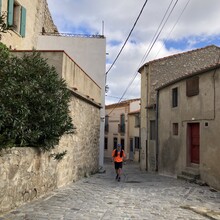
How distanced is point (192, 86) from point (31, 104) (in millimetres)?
8433

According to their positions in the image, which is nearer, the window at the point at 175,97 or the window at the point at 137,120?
the window at the point at 175,97

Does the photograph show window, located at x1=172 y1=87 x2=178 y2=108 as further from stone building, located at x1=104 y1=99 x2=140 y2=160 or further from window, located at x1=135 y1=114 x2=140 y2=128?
stone building, located at x1=104 y1=99 x2=140 y2=160

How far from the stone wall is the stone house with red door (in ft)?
14.3

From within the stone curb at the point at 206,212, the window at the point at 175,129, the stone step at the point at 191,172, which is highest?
the window at the point at 175,129

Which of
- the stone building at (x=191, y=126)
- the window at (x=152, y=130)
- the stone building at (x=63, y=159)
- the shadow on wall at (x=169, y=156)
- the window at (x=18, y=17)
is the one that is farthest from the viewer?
the window at (x=152, y=130)

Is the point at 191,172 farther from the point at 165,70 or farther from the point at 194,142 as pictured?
the point at 165,70

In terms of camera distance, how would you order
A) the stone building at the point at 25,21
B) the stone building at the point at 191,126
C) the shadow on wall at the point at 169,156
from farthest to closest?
the shadow on wall at the point at 169,156 → the stone building at the point at 25,21 → the stone building at the point at 191,126

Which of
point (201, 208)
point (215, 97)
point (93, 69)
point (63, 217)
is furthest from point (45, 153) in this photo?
point (93, 69)

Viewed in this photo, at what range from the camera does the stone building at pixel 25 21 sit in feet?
39.9

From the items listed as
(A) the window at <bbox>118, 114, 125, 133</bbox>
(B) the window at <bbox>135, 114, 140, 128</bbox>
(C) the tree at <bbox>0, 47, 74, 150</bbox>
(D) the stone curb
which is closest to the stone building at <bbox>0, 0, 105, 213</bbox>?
(C) the tree at <bbox>0, 47, 74, 150</bbox>

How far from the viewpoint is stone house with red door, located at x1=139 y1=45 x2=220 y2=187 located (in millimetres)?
15048

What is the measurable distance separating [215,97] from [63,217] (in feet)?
26.1

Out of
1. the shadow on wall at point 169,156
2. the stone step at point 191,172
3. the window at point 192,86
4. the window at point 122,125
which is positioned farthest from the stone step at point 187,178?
the window at point 122,125

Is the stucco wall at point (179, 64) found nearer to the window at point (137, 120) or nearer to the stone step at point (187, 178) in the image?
the stone step at point (187, 178)
